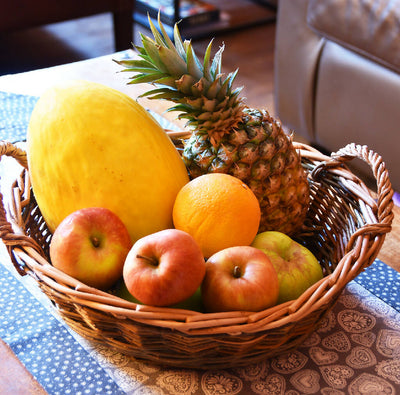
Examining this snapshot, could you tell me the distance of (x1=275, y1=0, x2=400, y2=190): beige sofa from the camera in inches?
59.7

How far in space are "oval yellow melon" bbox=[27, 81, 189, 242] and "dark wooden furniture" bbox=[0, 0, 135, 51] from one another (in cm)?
169

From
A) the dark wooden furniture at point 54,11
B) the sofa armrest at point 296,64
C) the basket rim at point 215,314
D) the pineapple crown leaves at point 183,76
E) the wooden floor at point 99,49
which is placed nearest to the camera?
the basket rim at point 215,314

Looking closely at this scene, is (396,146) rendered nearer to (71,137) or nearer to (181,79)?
(181,79)

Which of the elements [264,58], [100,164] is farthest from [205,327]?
[264,58]

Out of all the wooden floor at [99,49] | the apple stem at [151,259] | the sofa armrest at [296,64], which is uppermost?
the apple stem at [151,259]

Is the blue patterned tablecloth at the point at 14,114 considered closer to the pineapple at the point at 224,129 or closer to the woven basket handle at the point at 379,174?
the pineapple at the point at 224,129

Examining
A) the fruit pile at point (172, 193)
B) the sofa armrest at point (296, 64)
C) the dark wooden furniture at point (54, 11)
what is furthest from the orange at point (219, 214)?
the dark wooden furniture at point (54, 11)

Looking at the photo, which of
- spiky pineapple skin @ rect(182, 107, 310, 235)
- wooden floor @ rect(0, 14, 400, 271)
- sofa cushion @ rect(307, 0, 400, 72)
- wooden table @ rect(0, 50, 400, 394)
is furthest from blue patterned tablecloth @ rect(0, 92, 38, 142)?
wooden floor @ rect(0, 14, 400, 271)

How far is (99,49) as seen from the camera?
113 inches

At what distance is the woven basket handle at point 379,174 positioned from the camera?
2.20 ft

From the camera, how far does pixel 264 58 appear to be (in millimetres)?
2768

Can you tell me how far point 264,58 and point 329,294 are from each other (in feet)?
7.80

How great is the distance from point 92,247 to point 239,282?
19 cm

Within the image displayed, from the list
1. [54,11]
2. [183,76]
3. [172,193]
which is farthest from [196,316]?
[54,11]
